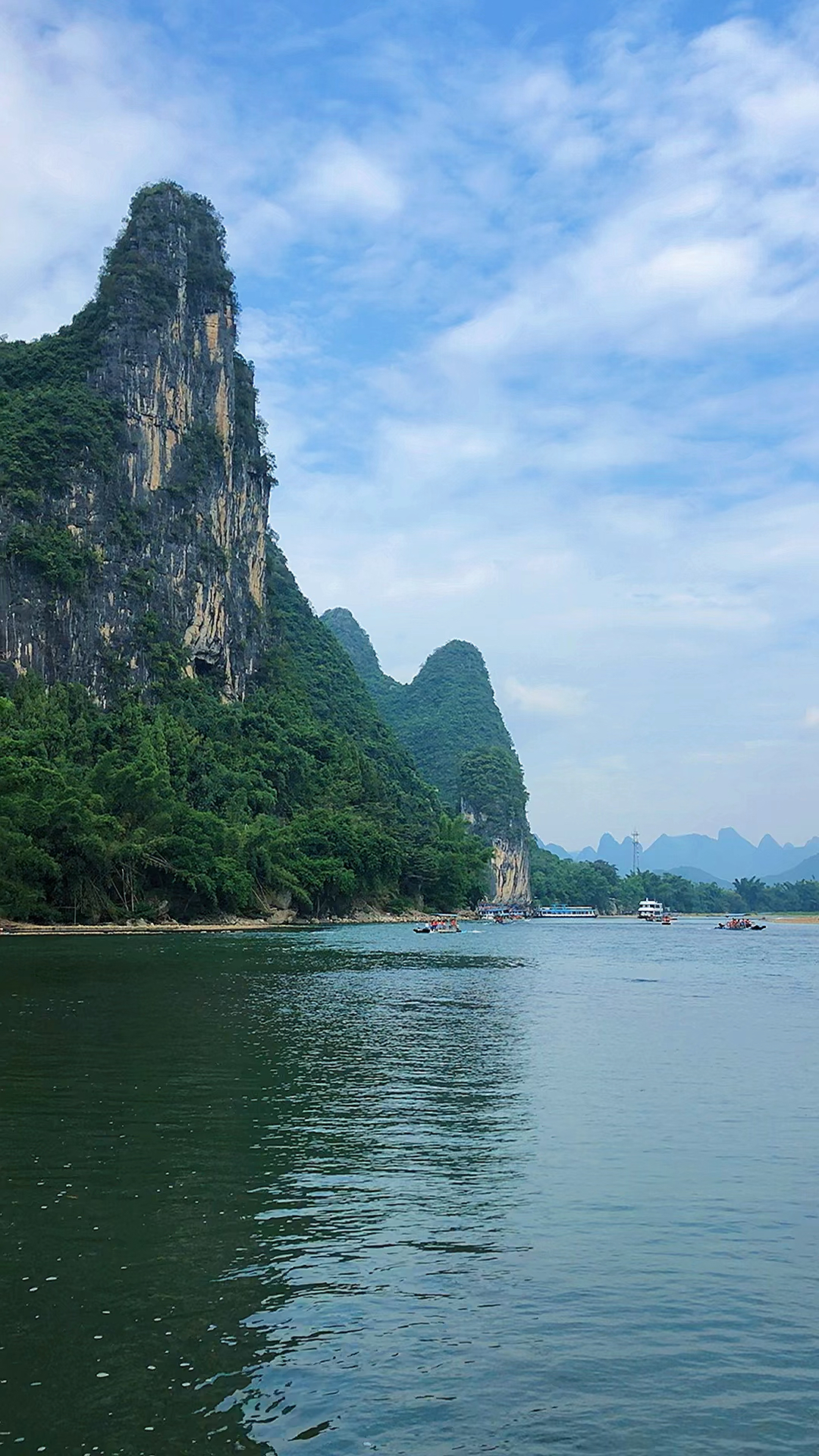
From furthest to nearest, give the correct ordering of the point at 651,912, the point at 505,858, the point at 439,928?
1. the point at 505,858
2. the point at 651,912
3. the point at 439,928

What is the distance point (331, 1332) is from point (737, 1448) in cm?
295

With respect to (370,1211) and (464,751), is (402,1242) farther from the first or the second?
(464,751)

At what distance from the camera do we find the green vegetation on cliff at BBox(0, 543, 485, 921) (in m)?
57.8

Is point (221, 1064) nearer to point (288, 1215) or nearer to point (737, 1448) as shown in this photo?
point (288, 1215)

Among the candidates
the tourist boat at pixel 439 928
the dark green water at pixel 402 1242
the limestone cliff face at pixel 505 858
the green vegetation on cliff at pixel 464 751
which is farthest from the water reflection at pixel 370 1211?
the green vegetation on cliff at pixel 464 751

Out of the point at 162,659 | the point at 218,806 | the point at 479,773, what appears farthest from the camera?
the point at 479,773

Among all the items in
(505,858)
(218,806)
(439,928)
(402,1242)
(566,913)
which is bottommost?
(566,913)

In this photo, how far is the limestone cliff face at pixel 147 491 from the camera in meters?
84.4

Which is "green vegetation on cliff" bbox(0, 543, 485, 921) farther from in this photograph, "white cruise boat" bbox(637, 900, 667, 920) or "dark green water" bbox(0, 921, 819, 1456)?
"dark green water" bbox(0, 921, 819, 1456)

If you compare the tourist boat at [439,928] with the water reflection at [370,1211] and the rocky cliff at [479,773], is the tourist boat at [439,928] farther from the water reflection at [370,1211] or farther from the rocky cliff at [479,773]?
the rocky cliff at [479,773]

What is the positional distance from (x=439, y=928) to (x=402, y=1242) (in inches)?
2736

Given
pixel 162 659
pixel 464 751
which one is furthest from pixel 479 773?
pixel 162 659

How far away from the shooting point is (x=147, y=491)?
95625mm

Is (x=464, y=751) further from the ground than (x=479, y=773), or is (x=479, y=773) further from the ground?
(x=464, y=751)
